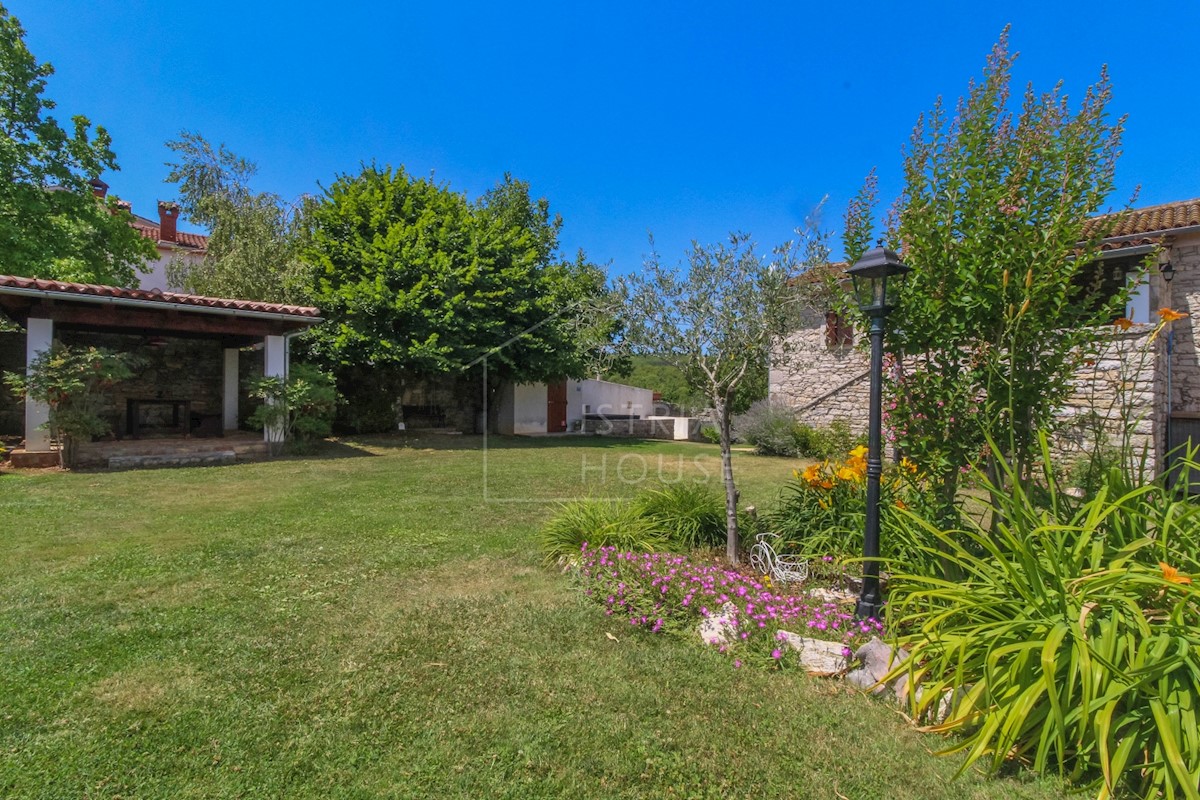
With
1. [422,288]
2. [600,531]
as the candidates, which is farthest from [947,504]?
[422,288]

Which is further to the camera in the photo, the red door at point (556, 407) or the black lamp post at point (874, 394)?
the red door at point (556, 407)

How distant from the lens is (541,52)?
9.55m

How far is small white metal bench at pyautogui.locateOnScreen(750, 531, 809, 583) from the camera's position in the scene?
397 cm

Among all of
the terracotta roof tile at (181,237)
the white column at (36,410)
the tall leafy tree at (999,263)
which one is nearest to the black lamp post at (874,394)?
the tall leafy tree at (999,263)

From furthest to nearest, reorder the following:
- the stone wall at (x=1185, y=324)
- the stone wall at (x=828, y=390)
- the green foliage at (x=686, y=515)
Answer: the stone wall at (x=828, y=390) < the stone wall at (x=1185, y=324) < the green foliage at (x=686, y=515)

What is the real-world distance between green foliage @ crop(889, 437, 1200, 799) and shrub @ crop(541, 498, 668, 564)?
6.86ft

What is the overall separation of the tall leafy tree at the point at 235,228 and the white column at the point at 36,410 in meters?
5.54

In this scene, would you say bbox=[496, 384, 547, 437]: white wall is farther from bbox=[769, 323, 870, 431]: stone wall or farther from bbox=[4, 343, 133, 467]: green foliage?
bbox=[4, 343, 133, 467]: green foliage

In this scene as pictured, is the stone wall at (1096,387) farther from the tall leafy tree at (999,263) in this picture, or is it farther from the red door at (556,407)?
the red door at (556,407)

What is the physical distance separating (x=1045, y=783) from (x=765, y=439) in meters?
12.3

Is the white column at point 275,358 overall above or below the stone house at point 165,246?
below

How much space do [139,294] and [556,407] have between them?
11937 mm

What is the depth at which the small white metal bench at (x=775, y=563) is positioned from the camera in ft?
13.0

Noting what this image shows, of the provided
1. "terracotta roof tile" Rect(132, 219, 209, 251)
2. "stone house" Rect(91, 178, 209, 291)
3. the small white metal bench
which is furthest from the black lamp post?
"terracotta roof tile" Rect(132, 219, 209, 251)
